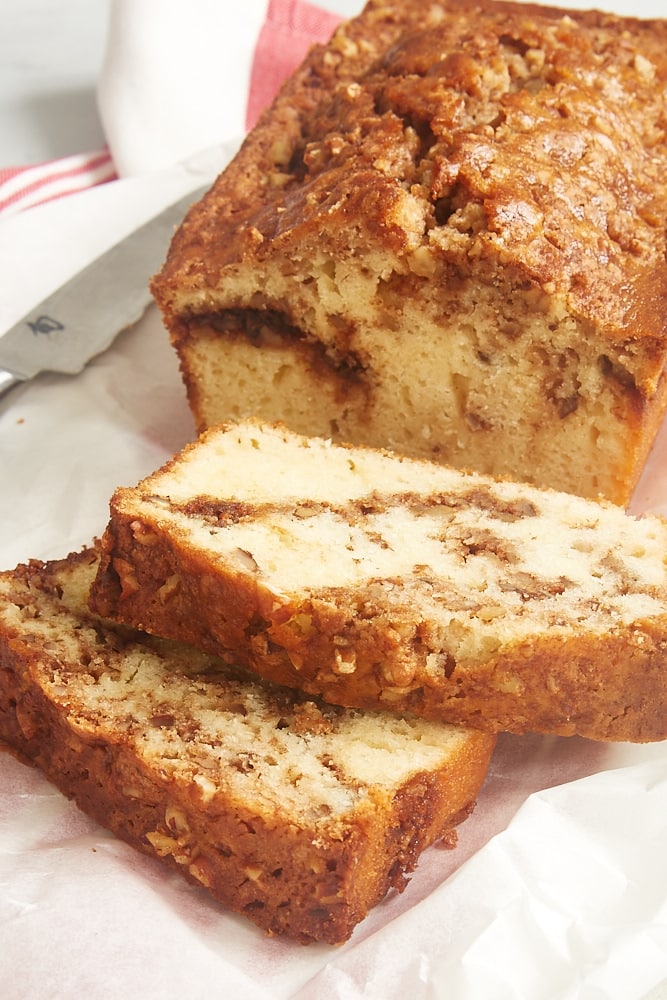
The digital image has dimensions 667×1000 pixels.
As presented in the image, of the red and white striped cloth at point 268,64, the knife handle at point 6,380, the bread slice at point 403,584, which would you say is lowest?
the bread slice at point 403,584

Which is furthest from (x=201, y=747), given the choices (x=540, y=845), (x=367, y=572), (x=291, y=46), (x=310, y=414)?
(x=291, y=46)

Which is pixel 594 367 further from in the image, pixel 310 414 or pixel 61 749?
pixel 61 749

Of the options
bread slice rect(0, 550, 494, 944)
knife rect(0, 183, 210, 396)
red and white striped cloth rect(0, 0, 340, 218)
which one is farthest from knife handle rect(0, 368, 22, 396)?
red and white striped cloth rect(0, 0, 340, 218)

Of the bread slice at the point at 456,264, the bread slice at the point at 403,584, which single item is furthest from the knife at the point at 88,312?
the bread slice at the point at 403,584

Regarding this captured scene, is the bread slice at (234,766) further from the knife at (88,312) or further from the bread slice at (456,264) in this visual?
the knife at (88,312)

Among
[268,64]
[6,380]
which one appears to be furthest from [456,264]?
[268,64]

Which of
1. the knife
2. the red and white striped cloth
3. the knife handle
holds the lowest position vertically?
the knife handle

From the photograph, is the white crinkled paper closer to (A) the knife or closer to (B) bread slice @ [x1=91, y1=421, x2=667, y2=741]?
(B) bread slice @ [x1=91, y1=421, x2=667, y2=741]
